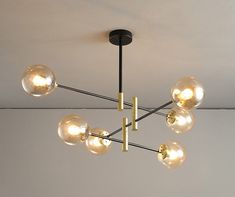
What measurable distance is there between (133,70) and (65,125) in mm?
1028

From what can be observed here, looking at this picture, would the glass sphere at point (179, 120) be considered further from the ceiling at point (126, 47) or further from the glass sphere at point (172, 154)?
the ceiling at point (126, 47)

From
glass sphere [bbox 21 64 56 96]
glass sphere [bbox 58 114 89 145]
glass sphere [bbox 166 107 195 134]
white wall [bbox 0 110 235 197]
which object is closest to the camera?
glass sphere [bbox 21 64 56 96]

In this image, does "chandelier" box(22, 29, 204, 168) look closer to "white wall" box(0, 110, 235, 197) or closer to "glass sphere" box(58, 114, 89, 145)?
"glass sphere" box(58, 114, 89, 145)

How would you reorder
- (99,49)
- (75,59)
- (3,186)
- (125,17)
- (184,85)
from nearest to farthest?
(184,85)
(125,17)
(99,49)
(75,59)
(3,186)

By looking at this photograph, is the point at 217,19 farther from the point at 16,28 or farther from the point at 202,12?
the point at 16,28

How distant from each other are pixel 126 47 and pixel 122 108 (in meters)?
0.54

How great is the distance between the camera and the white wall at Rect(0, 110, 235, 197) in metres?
3.73

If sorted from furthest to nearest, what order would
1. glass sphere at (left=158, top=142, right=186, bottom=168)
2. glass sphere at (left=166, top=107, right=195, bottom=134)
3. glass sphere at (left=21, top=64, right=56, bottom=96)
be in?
glass sphere at (left=158, top=142, right=186, bottom=168) → glass sphere at (left=166, top=107, right=195, bottom=134) → glass sphere at (left=21, top=64, right=56, bottom=96)

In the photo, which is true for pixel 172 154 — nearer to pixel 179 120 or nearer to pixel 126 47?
pixel 179 120

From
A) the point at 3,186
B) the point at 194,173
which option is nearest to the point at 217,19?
the point at 194,173

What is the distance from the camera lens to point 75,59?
2713 millimetres

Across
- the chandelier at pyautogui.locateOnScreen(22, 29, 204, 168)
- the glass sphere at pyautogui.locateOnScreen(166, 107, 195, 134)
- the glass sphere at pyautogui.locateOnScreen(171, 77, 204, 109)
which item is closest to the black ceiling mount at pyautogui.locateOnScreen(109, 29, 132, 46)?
the chandelier at pyautogui.locateOnScreen(22, 29, 204, 168)

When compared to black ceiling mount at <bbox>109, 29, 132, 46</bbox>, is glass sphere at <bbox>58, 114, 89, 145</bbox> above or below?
below

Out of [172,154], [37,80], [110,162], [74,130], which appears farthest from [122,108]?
[110,162]
